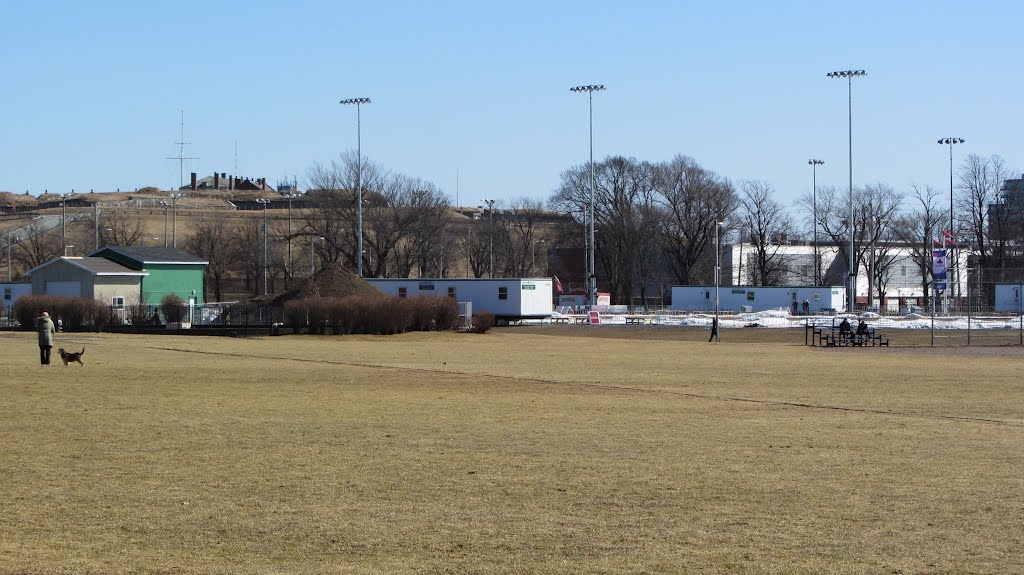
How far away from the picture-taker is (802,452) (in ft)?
57.3

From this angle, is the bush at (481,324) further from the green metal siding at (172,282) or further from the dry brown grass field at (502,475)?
the dry brown grass field at (502,475)

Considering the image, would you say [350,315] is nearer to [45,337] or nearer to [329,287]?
[329,287]

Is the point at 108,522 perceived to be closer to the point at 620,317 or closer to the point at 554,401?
the point at 554,401

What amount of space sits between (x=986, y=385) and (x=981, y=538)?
2099cm

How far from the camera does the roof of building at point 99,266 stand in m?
70.1

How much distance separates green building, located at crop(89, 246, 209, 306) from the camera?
73.6 metres

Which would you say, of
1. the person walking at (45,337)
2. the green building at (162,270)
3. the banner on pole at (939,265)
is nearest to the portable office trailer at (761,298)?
the banner on pole at (939,265)

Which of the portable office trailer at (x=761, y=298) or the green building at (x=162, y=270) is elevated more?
the green building at (x=162, y=270)

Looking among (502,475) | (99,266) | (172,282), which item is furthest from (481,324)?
(502,475)

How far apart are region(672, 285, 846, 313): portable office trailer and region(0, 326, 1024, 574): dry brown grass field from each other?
199 feet

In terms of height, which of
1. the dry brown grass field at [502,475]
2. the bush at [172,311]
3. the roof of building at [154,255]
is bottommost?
the dry brown grass field at [502,475]

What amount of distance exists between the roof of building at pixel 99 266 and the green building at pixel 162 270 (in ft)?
2.54

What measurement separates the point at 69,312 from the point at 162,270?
13433mm

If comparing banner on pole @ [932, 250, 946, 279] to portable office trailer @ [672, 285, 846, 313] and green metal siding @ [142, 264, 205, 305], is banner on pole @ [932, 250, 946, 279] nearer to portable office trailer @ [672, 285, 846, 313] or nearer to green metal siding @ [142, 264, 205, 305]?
portable office trailer @ [672, 285, 846, 313]
